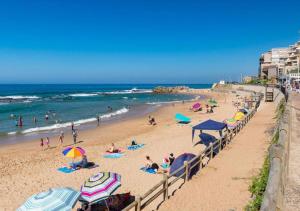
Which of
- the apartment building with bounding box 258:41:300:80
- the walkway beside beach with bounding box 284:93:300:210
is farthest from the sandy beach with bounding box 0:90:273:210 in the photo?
the apartment building with bounding box 258:41:300:80

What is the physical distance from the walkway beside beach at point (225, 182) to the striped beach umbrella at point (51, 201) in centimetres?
283

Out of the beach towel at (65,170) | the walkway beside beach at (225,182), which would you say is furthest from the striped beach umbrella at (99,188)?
the beach towel at (65,170)

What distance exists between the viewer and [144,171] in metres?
13.4

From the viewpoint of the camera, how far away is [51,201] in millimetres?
7562

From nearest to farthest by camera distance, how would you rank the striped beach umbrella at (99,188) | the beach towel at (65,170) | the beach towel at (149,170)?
the striped beach umbrella at (99,188) < the beach towel at (149,170) < the beach towel at (65,170)

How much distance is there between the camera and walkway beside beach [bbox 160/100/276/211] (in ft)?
27.4

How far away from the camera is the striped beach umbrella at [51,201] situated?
738cm

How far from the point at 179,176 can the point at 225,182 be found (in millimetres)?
1631

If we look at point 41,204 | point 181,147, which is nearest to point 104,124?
point 181,147

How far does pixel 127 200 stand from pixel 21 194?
194 inches

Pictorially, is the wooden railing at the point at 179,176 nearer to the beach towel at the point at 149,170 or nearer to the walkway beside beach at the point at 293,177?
the beach towel at the point at 149,170

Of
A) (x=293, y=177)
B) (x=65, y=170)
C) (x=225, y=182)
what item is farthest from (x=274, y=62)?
(x=293, y=177)

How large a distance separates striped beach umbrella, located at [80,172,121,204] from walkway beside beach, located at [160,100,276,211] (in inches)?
67.5

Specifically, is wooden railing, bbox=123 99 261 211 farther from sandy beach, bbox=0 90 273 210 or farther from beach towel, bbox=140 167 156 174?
sandy beach, bbox=0 90 273 210
